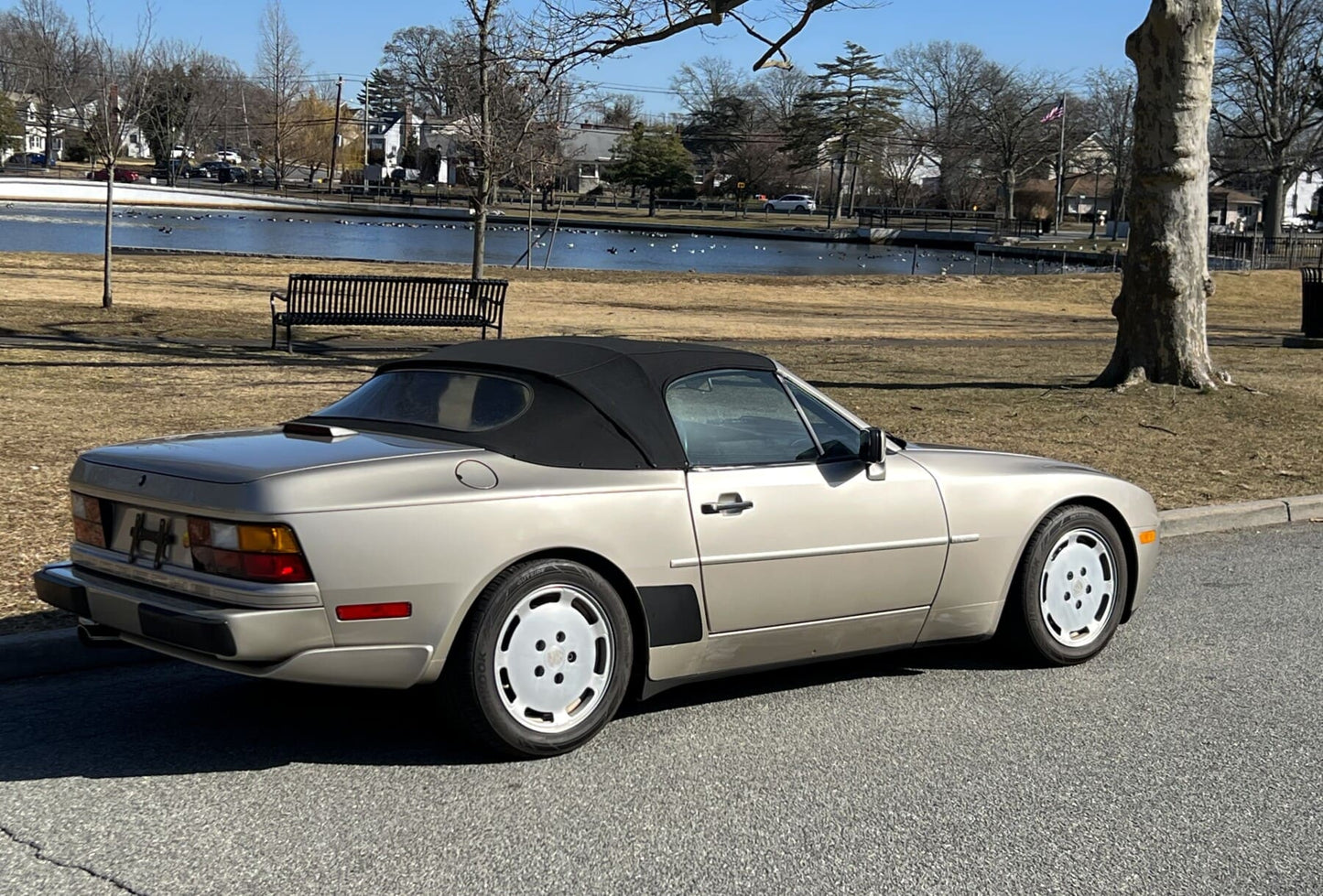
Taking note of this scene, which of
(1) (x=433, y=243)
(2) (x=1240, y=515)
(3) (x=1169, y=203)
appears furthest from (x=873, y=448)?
(1) (x=433, y=243)

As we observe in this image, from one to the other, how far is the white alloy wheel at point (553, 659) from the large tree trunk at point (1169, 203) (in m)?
11.4

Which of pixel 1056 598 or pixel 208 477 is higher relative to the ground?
pixel 208 477

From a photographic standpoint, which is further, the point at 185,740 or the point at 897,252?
the point at 897,252

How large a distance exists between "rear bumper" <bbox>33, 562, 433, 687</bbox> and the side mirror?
194 cm

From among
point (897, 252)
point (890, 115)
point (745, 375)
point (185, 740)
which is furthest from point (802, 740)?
point (890, 115)

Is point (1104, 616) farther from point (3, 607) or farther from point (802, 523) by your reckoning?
point (3, 607)

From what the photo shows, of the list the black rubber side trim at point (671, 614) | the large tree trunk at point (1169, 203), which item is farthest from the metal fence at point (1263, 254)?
the black rubber side trim at point (671, 614)

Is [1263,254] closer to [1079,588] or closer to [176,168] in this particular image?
[1079,588]

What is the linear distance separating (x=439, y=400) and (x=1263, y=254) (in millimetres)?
51174

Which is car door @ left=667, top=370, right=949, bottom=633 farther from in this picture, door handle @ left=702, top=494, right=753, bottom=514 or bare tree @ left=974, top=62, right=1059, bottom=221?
bare tree @ left=974, top=62, right=1059, bottom=221

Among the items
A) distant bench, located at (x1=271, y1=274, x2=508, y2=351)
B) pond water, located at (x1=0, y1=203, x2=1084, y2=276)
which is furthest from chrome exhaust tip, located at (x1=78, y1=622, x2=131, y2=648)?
pond water, located at (x1=0, y1=203, x2=1084, y2=276)

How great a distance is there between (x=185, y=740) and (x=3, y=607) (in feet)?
6.15

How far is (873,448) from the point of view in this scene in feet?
18.1

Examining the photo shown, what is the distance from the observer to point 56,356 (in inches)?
604
